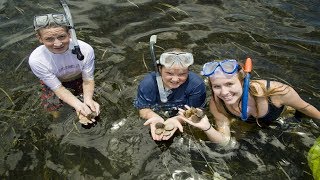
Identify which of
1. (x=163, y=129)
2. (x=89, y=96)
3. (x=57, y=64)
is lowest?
(x=89, y=96)

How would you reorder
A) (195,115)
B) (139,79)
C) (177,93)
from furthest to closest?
(139,79), (177,93), (195,115)

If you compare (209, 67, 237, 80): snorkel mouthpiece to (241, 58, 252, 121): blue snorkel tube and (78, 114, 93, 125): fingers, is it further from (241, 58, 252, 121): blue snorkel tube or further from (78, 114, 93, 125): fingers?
(78, 114, 93, 125): fingers

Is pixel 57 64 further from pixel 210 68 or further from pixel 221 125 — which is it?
pixel 221 125

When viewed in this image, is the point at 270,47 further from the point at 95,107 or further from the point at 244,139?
the point at 95,107

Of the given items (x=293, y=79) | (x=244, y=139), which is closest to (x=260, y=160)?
(x=244, y=139)

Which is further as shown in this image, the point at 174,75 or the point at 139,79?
the point at 139,79

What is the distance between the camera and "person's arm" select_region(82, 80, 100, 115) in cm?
550

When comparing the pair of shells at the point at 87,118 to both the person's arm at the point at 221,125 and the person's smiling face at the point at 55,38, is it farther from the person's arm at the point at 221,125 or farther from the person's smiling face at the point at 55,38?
the person's arm at the point at 221,125

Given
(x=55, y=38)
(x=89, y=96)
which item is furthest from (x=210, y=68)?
(x=55, y=38)

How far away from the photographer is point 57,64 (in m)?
5.46

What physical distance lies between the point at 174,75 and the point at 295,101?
157cm

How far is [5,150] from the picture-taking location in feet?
17.5

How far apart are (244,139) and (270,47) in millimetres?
2625

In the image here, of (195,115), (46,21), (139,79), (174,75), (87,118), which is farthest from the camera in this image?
(139,79)
